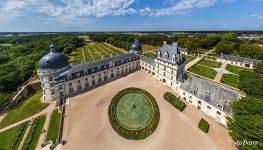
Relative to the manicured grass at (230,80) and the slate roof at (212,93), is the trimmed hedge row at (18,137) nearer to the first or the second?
the slate roof at (212,93)

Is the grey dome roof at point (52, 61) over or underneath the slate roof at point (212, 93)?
over

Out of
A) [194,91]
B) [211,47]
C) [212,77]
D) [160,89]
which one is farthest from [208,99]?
[211,47]

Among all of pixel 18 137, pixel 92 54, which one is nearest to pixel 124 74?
pixel 18 137

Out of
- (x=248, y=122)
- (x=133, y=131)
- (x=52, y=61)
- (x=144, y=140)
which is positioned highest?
(x=52, y=61)

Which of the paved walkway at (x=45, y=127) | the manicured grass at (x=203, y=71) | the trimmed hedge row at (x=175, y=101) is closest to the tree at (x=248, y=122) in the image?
the trimmed hedge row at (x=175, y=101)

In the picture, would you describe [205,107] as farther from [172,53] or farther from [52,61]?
[52,61]
